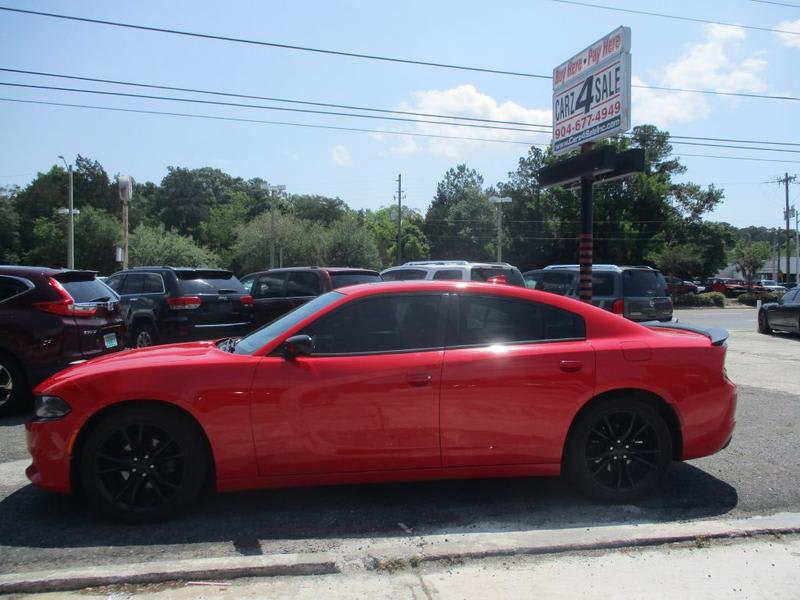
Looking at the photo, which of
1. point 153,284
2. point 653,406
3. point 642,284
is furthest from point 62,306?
point 642,284

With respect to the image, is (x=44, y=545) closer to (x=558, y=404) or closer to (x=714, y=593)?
(x=558, y=404)

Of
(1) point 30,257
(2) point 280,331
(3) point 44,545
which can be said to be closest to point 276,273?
(2) point 280,331

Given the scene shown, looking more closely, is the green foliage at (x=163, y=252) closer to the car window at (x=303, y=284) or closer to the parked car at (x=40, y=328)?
the car window at (x=303, y=284)

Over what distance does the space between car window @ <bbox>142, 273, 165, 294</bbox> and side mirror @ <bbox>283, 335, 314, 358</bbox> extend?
7.36 meters

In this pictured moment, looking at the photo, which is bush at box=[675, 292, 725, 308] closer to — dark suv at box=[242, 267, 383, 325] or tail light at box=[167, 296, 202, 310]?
dark suv at box=[242, 267, 383, 325]

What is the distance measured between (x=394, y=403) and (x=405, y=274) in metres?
9.09

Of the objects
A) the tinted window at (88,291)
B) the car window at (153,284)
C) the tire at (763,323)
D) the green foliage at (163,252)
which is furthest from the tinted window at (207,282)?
the green foliage at (163,252)

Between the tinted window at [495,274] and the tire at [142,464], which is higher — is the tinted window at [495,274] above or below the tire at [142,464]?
above

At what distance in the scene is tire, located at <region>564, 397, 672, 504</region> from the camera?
434 centimetres

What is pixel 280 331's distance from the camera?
4.43 metres

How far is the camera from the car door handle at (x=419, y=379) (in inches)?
161

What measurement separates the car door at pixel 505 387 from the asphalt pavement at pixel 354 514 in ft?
1.28

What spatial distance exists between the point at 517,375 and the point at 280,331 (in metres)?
1.68

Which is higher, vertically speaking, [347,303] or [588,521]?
[347,303]
